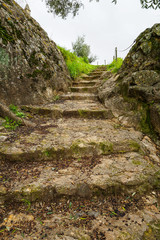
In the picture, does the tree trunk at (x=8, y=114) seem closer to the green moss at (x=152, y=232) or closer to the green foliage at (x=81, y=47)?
the green moss at (x=152, y=232)

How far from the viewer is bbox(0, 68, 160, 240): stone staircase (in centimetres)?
Result: 114

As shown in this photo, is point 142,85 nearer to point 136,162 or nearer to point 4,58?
point 136,162

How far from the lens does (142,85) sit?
9.50 ft

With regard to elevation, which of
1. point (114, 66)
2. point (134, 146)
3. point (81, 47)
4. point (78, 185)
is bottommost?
point (78, 185)

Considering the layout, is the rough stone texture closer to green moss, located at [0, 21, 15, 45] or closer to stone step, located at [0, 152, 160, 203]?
green moss, located at [0, 21, 15, 45]

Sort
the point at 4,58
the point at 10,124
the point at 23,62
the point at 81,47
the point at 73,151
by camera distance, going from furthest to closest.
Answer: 1. the point at 81,47
2. the point at 23,62
3. the point at 4,58
4. the point at 10,124
5. the point at 73,151

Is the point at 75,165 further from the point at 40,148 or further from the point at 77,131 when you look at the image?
the point at 77,131

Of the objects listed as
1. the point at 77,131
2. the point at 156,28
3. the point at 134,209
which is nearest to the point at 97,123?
the point at 77,131

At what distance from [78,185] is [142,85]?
8.65 feet

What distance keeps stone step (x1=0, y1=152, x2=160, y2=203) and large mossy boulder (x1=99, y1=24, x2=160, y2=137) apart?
46.6 inches

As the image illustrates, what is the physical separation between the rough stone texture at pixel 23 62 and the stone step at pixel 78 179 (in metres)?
2.07

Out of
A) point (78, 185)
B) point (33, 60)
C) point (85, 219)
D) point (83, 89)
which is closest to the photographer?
point (85, 219)

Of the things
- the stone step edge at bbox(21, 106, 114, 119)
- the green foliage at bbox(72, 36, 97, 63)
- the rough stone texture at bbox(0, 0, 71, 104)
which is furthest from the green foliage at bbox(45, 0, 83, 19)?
the green foliage at bbox(72, 36, 97, 63)

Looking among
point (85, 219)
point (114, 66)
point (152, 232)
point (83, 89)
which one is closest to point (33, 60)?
point (83, 89)
